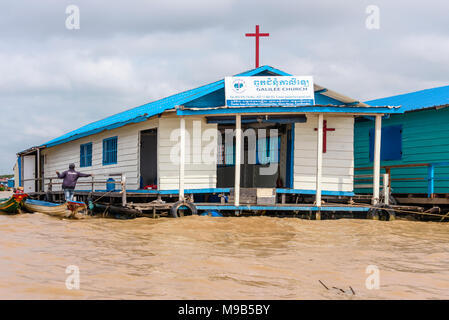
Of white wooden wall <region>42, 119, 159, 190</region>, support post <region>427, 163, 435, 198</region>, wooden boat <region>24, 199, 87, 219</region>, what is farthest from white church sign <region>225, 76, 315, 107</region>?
wooden boat <region>24, 199, 87, 219</region>

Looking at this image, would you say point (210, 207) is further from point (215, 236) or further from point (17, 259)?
point (17, 259)

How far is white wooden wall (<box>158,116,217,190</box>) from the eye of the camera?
1603 cm

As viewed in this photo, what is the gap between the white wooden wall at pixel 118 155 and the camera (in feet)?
58.1

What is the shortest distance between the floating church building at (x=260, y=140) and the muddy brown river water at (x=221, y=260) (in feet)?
9.51

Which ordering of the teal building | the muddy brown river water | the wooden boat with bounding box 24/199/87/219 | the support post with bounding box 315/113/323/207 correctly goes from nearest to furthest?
1. the muddy brown river water
2. the support post with bounding box 315/113/323/207
3. the wooden boat with bounding box 24/199/87/219
4. the teal building

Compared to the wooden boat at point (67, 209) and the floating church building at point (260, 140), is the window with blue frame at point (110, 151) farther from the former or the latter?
the wooden boat at point (67, 209)

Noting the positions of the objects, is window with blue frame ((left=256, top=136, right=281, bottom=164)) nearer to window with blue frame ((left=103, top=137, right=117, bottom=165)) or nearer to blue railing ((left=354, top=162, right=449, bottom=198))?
blue railing ((left=354, top=162, right=449, bottom=198))

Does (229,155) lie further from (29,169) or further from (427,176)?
(29,169)

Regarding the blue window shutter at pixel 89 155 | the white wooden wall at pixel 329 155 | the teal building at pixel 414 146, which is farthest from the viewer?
the blue window shutter at pixel 89 155

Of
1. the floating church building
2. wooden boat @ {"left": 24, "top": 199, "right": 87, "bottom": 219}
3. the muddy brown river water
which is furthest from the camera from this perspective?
wooden boat @ {"left": 24, "top": 199, "right": 87, "bottom": 219}

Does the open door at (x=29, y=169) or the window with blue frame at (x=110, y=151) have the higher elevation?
the window with blue frame at (x=110, y=151)

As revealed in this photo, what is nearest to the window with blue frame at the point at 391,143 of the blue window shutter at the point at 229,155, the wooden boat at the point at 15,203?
the blue window shutter at the point at 229,155

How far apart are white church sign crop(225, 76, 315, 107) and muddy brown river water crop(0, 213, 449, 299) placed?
4.40 meters

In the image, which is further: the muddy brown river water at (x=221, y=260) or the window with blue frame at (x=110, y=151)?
the window with blue frame at (x=110, y=151)
